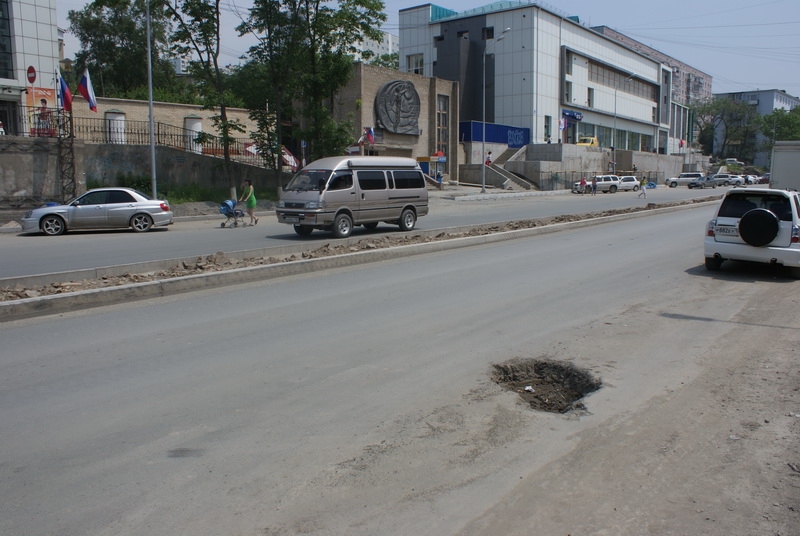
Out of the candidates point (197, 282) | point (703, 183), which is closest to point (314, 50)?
point (197, 282)

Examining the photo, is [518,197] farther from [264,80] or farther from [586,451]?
[586,451]

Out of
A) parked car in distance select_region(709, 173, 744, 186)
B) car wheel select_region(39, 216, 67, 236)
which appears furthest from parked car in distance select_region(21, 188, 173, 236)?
parked car in distance select_region(709, 173, 744, 186)

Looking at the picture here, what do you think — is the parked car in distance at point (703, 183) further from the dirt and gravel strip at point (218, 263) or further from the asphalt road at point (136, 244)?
the dirt and gravel strip at point (218, 263)

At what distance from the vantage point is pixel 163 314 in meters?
9.00

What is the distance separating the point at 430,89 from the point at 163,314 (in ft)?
155

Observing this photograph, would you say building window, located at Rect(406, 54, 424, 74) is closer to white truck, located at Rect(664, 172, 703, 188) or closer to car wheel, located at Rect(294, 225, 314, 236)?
white truck, located at Rect(664, 172, 703, 188)

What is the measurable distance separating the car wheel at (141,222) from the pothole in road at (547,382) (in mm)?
19065

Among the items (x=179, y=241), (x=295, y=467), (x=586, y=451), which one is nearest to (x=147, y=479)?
(x=295, y=467)

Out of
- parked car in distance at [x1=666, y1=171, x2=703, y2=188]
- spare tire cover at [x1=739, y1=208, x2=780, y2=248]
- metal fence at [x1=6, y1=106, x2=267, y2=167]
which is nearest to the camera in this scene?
spare tire cover at [x1=739, y1=208, x2=780, y2=248]

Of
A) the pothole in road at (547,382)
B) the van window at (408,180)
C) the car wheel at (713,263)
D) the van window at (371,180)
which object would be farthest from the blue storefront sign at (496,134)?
the pothole in road at (547,382)

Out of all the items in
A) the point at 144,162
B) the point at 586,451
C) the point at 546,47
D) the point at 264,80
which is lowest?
the point at 586,451

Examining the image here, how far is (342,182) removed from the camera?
19422mm

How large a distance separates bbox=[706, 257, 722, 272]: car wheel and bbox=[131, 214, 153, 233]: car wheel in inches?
711

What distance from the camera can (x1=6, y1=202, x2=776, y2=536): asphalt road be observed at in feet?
12.9
